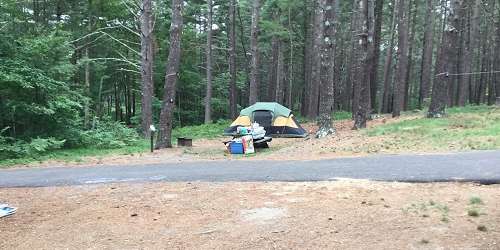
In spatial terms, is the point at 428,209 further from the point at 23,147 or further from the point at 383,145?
the point at 23,147

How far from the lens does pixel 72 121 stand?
49.6 ft

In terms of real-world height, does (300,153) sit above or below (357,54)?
below

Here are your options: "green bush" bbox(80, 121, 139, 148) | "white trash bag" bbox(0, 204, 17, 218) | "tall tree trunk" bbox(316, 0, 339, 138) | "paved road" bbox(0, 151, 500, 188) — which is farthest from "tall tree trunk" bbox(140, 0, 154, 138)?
"white trash bag" bbox(0, 204, 17, 218)

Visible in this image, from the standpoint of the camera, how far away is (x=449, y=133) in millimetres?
12891

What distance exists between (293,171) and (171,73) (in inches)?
293

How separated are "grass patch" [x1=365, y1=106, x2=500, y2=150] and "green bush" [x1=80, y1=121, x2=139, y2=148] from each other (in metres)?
8.61

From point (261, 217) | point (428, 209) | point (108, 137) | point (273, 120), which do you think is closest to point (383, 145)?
point (428, 209)

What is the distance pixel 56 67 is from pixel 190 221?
11.3 metres

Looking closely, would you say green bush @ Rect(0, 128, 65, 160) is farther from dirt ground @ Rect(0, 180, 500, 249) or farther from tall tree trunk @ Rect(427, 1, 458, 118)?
tall tree trunk @ Rect(427, 1, 458, 118)

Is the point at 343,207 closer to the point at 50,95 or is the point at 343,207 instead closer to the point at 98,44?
the point at 50,95

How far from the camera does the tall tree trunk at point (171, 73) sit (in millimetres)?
14711

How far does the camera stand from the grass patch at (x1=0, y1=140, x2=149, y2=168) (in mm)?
11709

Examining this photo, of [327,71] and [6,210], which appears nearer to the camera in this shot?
[6,210]

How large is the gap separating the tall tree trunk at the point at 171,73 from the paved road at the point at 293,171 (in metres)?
4.81
